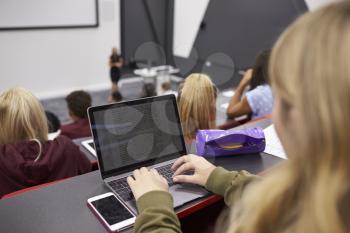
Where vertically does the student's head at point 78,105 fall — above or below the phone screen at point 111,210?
below

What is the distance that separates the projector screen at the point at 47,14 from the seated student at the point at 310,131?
15.9 ft

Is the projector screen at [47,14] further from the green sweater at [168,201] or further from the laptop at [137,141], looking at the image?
the green sweater at [168,201]

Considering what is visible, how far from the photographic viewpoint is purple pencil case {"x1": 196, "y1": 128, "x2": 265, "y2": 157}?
1163mm

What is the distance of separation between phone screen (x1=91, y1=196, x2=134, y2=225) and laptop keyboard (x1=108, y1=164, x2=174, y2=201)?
0.09ft

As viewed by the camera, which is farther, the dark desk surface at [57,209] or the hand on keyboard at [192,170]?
the hand on keyboard at [192,170]

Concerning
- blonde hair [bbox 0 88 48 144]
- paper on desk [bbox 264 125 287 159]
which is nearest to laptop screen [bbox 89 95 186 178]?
paper on desk [bbox 264 125 287 159]

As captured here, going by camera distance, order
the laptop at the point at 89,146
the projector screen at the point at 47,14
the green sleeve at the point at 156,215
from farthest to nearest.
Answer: the projector screen at the point at 47,14
the laptop at the point at 89,146
the green sleeve at the point at 156,215

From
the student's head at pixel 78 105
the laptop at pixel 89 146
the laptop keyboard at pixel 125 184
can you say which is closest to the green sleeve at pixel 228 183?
the laptop keyboard at pixel 125 184

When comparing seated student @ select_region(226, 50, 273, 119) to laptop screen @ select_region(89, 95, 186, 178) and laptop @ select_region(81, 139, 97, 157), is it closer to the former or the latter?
laptop @ select_region(81, 139, 97, 157)

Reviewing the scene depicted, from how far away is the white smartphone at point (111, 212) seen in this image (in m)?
0.82

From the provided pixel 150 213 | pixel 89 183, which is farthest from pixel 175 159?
pixel 150 213

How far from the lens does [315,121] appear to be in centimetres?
47

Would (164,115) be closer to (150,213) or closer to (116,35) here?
(150,213)

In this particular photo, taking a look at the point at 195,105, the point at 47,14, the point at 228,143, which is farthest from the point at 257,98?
the point at 47,14
